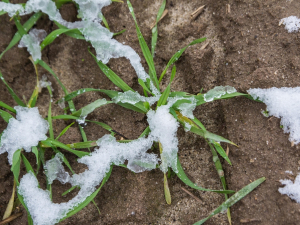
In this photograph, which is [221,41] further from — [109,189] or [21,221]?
[21,221]

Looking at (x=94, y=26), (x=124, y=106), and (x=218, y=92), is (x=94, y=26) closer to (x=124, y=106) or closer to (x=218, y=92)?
(x=124, y=106)

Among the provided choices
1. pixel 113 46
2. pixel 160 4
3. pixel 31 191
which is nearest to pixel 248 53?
pixel 160 4

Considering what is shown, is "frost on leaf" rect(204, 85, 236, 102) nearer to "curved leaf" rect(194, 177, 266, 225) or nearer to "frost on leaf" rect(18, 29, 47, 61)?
"curved leaf" rect(194, 177, 266, 225)

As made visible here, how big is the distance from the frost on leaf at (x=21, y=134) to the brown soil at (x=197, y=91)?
9 centimetres

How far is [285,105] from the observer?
1.27m

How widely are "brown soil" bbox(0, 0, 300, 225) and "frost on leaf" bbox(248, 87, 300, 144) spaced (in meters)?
0.03

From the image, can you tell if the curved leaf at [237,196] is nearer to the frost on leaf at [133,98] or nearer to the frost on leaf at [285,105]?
the frost on leaf at [285,105]

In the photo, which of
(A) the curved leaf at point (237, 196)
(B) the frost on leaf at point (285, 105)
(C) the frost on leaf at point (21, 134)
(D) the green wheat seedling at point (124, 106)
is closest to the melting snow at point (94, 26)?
(D) the green wheat seedling at point (124, 106)

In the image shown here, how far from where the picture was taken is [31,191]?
136 centimetres

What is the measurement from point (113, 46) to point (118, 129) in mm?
475

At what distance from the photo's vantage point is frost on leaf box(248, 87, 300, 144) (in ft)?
4.15

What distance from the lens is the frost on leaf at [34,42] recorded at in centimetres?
150

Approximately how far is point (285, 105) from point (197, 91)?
A: 0.45 meters

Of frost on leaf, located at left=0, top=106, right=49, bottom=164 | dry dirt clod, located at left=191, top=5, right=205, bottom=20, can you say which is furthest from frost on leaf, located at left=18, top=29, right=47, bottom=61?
dry dirt clod, located at left=191, top=5, right=205, bottom=20
